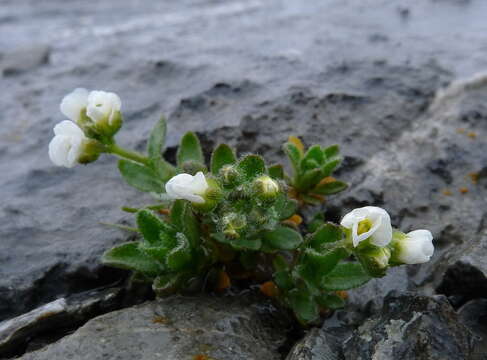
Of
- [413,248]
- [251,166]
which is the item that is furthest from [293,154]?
[413,248]

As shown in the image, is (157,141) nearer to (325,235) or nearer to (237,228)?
(237,228)

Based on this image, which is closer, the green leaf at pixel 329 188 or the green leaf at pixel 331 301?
the green leaf at pixel 331 301

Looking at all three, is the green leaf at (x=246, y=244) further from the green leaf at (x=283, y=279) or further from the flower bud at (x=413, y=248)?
the flower bud at (x=413, y=248)

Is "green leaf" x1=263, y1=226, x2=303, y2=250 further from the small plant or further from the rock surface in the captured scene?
the rock surface

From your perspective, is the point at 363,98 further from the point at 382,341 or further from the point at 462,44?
the point at 382,341

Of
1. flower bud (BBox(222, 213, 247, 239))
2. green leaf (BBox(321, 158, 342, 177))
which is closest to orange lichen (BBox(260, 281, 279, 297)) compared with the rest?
flower bud (BBox(222, 213, 247, 239))

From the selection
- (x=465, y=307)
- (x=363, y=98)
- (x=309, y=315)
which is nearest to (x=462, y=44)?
(x=363, y=98)

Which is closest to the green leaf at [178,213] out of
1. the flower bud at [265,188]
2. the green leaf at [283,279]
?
the flower bud at [265,188]
